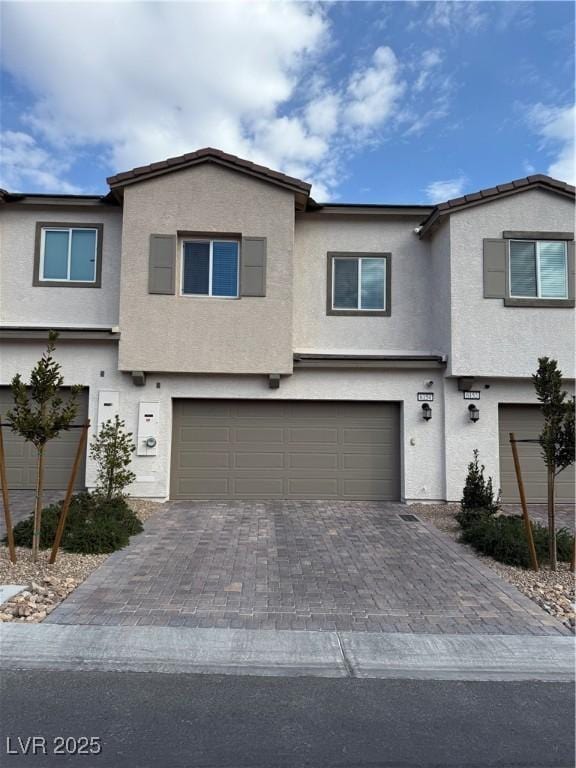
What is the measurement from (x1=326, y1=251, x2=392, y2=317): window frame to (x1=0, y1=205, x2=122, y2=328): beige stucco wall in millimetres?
4615

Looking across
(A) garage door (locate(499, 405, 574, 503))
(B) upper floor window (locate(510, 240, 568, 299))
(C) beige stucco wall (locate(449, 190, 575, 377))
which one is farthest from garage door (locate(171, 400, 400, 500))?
(B) upper floor window (locate(510, 240, 568, 299))

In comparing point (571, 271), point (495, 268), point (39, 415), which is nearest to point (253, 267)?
point (495, 268)

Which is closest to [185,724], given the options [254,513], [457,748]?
[457,748]

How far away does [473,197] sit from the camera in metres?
10.2

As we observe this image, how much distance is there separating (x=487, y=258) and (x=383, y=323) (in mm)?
2467

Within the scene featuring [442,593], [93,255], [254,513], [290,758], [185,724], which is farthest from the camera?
[93,255]

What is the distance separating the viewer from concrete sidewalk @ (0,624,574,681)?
13.3 ft

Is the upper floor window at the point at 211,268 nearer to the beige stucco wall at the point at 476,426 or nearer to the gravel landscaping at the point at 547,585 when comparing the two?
the beige stucco wall at the point at 476,426

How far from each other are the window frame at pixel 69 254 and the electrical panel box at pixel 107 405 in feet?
7.95

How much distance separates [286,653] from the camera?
4293 millimetres

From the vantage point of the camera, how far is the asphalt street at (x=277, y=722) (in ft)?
9.89

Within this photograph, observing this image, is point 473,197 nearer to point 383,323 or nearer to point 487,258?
point 487,258

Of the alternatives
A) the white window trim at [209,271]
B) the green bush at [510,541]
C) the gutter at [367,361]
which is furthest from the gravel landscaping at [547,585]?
the white window trim at [209,271]

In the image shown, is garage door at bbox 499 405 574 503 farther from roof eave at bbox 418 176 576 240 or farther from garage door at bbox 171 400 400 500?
roof eave at bbox 418 176 576 240
